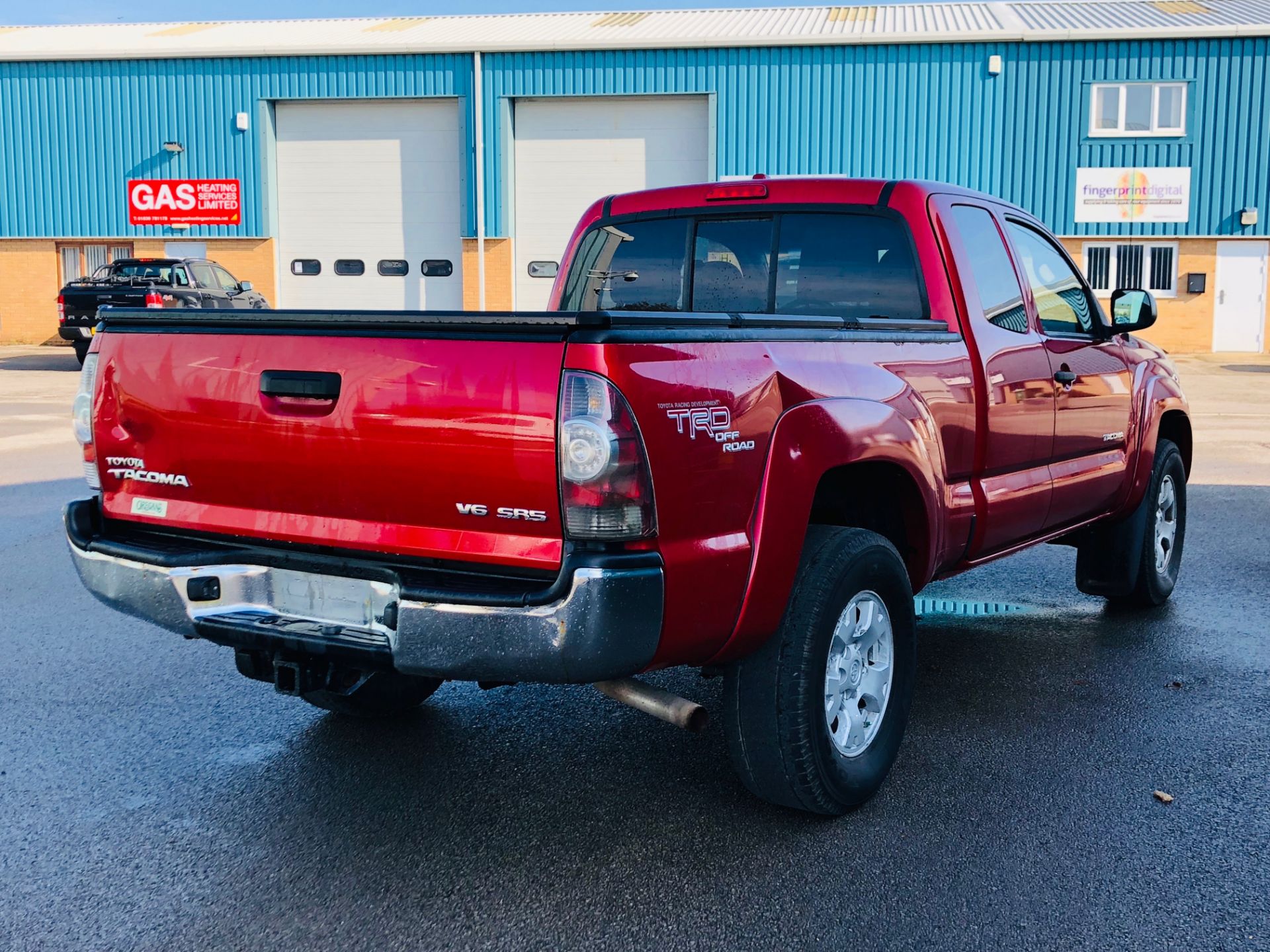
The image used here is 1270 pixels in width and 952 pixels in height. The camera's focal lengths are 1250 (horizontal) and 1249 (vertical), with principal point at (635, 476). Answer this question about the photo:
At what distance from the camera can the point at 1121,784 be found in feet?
12.8

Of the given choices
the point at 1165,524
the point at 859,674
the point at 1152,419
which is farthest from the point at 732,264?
the point at 1165,524

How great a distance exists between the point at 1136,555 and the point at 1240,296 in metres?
25.2

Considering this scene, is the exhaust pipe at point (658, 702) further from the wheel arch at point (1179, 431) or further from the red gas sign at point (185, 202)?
the red gas sign at point (185, 202)

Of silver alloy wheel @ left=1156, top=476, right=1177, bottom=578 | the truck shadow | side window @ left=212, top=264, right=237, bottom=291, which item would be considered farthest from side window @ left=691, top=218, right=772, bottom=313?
the truck shadow

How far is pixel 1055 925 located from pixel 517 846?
140 centimetres

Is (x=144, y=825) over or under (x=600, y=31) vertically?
under

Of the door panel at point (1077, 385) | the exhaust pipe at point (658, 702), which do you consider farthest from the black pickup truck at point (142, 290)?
the exhaust pipe at point (658, 702)

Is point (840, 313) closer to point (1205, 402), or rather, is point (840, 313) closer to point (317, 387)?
point (317, 387)

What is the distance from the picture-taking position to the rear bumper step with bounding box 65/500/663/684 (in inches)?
113

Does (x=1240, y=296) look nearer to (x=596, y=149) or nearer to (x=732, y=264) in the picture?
(x=596, y=149)

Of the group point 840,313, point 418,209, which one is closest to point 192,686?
point 840,313

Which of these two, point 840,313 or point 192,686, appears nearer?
point 840,313

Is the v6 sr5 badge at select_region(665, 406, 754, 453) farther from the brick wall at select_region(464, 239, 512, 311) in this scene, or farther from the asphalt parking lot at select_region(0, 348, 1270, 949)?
the brick wall at select_region(464, 239, 512, 311)

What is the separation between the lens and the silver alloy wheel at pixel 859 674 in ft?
11.9
